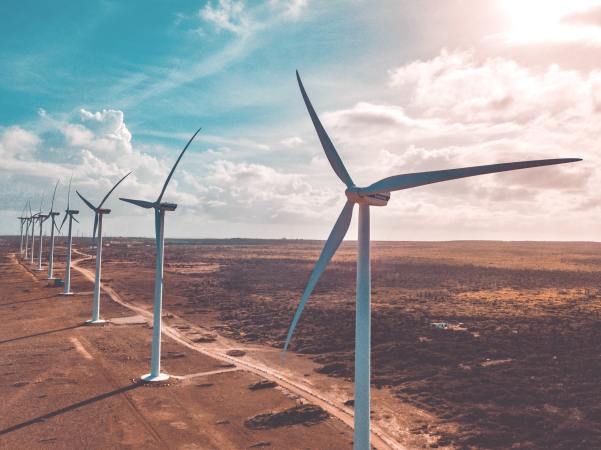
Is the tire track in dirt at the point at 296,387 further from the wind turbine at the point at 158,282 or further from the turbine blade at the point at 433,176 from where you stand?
the turbine blade at the point at 433,176

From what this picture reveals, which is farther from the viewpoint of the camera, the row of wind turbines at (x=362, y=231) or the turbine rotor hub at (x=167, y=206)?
the turbine rotor hub at (x=167, y=206)

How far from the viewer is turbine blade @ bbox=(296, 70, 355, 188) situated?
1494 cm

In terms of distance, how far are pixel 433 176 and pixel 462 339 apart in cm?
2740

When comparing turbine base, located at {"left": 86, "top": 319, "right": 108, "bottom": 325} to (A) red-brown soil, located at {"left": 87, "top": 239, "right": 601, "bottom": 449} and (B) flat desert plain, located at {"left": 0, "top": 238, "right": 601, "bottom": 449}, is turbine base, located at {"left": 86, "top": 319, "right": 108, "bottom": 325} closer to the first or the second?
(B) flat desert plain, located at {"left": 0, "top": 238, "right": 601, "bottom": 449}

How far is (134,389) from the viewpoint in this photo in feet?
80.6

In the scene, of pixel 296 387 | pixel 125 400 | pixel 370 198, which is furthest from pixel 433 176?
pixel 125 400

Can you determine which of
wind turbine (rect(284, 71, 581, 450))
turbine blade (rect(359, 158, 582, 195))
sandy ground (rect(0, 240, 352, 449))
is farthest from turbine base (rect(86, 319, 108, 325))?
turbine blade (rect(359, 158, 582, 195))

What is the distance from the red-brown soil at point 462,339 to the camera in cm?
2130

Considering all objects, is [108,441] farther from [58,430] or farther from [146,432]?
[58,430]

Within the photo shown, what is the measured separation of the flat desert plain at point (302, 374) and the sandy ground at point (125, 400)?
0.31ft

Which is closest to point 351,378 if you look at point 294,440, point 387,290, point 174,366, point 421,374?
point 421,374

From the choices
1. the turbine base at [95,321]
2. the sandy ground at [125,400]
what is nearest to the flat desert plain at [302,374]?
the sandy ground at [125,400]

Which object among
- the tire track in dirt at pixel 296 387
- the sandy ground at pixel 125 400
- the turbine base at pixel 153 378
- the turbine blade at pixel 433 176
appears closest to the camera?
the turbine blade at pixel 433 176

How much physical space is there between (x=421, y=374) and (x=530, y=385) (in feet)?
20.3
